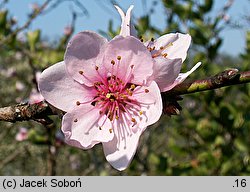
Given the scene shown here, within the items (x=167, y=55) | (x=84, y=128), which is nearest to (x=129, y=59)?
(x=167, y=55)

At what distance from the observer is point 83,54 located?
100 centimetres

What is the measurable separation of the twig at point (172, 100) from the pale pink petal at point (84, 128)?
0.16 feet

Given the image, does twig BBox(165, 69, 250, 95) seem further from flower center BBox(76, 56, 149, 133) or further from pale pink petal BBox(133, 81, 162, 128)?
flower center BBox(76, 56, 149, 133)

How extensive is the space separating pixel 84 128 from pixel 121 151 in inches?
4.6

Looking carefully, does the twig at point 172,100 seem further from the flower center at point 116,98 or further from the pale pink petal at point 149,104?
the flower center at point 116,98

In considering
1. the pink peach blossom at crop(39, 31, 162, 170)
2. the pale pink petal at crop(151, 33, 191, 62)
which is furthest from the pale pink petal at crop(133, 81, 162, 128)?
the pale pink petal at crop(151, 33, 191, 62)

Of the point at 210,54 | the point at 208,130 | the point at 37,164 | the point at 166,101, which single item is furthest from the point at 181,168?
the point at 37,164

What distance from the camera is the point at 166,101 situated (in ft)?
2.99

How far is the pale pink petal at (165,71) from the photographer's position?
903 millimetres

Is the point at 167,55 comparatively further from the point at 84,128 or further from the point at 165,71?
the point at 84,128

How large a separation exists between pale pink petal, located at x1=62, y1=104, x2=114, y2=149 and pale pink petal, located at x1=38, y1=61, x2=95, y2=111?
3cm

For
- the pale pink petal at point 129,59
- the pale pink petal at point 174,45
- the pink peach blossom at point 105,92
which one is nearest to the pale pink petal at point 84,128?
the pink peach blossom at point 105,92
